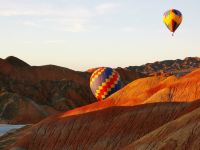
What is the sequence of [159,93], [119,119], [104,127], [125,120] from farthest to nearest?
[159,93] < [104,127] < [119,119] < [125,120]

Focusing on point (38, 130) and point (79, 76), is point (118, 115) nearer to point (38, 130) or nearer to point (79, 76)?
point (38, 130)

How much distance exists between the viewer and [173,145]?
22000 mm

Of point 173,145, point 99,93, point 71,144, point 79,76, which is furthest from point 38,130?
point 79,76

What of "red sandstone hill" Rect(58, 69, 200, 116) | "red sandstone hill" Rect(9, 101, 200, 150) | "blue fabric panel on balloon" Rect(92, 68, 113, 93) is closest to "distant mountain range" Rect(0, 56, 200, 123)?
"blue fabric panel on balloon" Rect(92, 68, 113, 93)

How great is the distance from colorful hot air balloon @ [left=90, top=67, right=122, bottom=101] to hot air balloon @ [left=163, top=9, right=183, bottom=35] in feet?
84.5

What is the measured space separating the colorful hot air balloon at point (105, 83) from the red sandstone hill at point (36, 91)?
3129 centimetres

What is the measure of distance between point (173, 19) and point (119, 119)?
40.0m

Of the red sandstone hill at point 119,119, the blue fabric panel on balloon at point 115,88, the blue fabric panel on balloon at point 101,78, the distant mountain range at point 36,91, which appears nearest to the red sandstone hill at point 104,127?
the red sandstone hill at point 119,119

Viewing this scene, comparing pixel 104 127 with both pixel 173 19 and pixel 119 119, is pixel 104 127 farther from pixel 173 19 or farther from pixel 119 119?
pixel 173 19

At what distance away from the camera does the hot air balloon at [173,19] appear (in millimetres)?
72625

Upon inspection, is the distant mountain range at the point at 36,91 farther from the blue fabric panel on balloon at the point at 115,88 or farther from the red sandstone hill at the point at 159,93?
the red sandstone hill at the point at 159,93

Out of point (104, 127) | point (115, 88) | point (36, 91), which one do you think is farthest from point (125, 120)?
point (36, 91)

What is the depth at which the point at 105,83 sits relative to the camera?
4912 cm

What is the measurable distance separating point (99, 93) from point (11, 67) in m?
69.4
